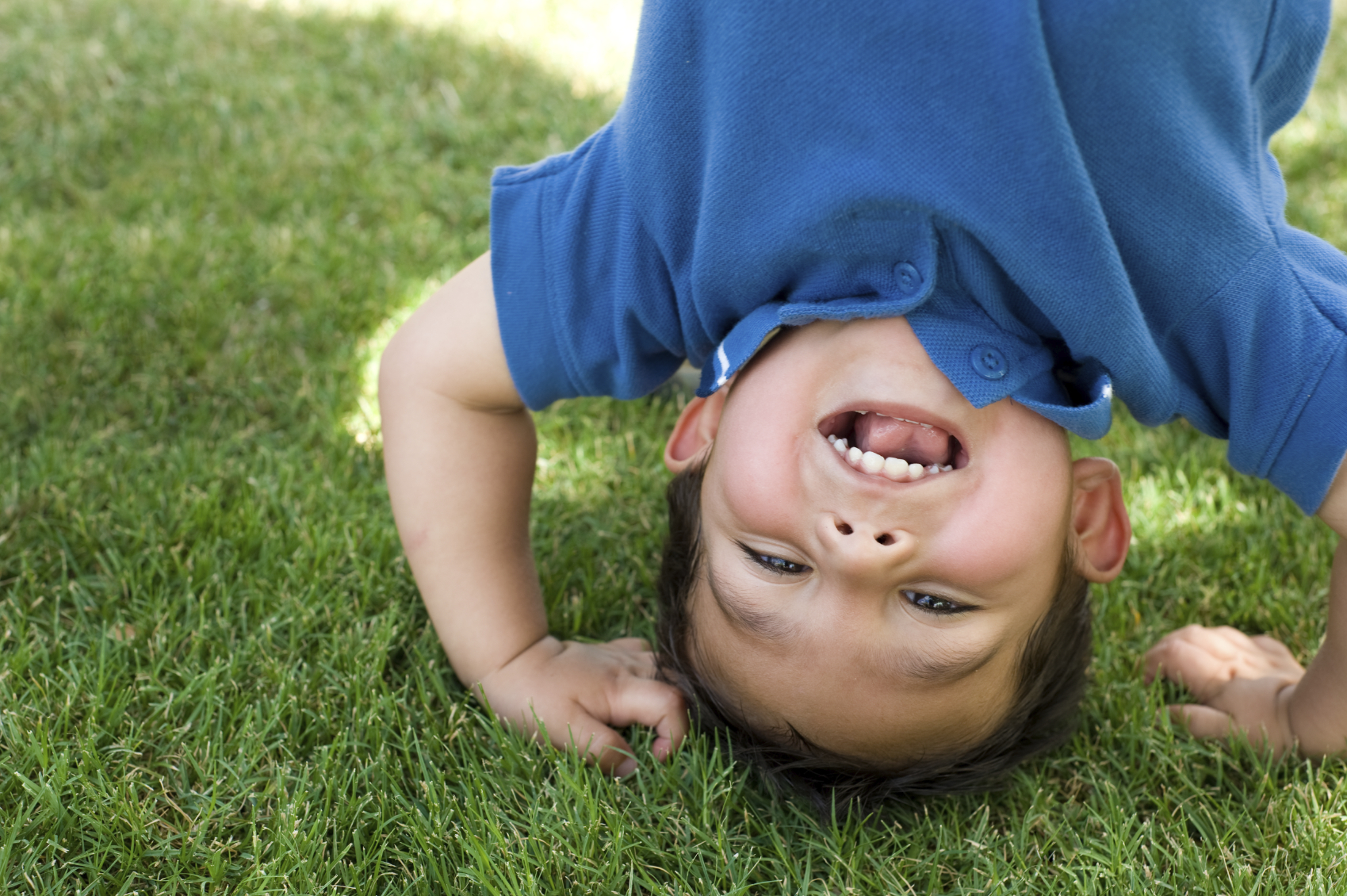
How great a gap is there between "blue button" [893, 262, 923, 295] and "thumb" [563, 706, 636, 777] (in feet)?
2.54

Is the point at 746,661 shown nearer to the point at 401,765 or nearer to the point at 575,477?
the point at 401,765

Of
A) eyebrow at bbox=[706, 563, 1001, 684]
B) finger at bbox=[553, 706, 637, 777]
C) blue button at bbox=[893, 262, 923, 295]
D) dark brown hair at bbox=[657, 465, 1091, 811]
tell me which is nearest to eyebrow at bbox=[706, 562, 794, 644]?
eyebrow at bbox=[706, 563, 1001, 684]

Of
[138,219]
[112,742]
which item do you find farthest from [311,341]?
[112,742]

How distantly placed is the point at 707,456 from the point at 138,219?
1973mm

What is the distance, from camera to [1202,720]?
6.02 ft

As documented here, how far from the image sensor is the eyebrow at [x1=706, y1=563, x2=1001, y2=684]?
4.76 ft

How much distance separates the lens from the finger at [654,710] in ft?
5.80

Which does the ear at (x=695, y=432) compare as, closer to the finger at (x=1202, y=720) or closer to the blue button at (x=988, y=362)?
the blue button at (x=988, y=362)

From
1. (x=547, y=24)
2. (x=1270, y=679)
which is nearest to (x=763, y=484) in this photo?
(x=1270, y=679)

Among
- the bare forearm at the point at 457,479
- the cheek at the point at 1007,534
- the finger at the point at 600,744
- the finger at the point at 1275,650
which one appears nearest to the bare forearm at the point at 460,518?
the bare forearm at the point at 457,479

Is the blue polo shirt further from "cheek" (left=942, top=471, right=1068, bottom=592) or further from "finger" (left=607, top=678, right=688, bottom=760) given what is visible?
"finger" (left=607, top=678, right=688, bottom=760)

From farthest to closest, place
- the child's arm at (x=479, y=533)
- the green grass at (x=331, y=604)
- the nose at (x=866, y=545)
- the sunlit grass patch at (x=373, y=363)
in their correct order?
1. the sunlit grass patch at (x=373, y=363)
2. the child's arm at (x=479, y=533)
3. the green grass at (x=331, y=604)
4. the nose at (x=866, y=545)

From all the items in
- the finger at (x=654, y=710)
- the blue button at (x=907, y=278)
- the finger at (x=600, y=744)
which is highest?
the blue button at (x=907, y=278)

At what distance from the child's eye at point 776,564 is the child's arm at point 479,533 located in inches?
15.0
